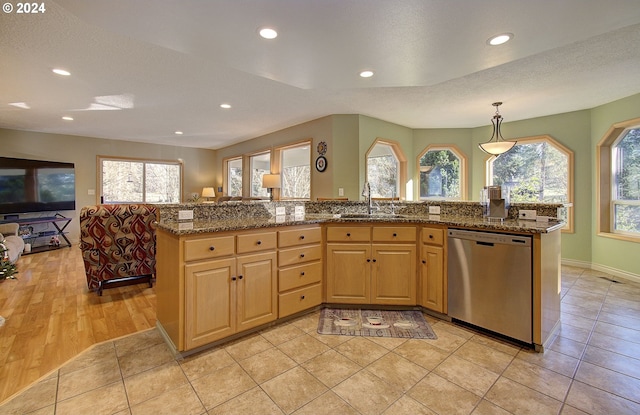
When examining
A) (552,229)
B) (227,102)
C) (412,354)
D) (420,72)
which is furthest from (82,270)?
(552,229)

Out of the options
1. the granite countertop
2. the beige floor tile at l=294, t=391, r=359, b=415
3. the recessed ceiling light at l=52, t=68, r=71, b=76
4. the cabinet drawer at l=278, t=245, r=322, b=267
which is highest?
the recessed ceiling light at l=52, t=68, r=71, b=76

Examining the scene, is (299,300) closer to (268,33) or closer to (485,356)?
(485,356)

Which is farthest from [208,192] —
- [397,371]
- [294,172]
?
[397,371]

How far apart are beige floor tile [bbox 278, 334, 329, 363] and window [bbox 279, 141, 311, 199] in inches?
141

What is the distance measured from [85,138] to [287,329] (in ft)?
22.7

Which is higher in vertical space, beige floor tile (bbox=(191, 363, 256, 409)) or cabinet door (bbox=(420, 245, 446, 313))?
cabinet door (bbox=(420, 245, 446, 313))

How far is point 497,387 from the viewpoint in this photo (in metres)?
1.76

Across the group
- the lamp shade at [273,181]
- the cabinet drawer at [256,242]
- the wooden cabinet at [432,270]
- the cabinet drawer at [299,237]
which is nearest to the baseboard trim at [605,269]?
the wooden cabinet at [432,270]

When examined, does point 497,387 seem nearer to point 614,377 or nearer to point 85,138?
point 614,377

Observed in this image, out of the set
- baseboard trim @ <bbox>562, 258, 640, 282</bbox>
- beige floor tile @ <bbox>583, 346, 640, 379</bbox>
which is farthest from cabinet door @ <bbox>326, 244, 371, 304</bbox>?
baseboard trim @ <bbox>562, 258, 640, 282</bbox>

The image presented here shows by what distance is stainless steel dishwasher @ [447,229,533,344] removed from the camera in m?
2.18

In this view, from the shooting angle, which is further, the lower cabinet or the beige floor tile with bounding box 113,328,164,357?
the beige floor tile with bounding box 113,328,164,357

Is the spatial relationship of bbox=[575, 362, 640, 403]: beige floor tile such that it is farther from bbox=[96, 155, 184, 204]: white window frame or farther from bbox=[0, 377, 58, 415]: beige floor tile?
bbox=[96, 155, 184, 204]: white window frame

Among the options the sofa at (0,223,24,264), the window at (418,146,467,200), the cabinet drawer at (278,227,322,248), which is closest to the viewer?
the cabinet drawer at (278,227,322,248)
